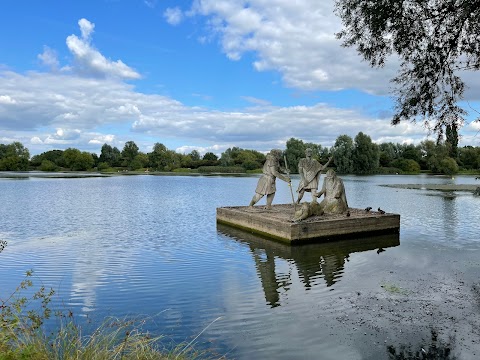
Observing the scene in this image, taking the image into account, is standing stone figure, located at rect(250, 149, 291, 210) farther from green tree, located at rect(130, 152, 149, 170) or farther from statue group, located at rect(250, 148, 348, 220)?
green tree, located at rect(130, 152, 149, 170)

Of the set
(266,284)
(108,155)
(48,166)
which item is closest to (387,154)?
(108,155)

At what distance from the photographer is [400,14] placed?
31.8ft

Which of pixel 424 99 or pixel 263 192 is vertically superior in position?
pixel 424 99

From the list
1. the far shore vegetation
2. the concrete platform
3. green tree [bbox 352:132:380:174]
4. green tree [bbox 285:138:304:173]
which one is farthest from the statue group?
green tree [bbox 352:132:380:174]

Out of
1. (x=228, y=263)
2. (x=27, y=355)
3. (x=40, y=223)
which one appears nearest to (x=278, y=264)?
(x=228, y=263)

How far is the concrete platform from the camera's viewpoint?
14211 millimetres

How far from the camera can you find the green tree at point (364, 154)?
81312 mm

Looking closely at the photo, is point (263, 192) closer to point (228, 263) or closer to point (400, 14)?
point (228, 263)

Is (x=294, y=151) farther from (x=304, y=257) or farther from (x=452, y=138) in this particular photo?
(x=452, y=138)

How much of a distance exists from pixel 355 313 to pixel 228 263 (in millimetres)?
4801

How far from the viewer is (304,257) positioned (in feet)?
40.3

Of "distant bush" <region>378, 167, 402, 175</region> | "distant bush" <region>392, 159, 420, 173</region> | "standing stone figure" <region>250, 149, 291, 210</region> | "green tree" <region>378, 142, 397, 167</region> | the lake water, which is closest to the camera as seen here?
the lake water

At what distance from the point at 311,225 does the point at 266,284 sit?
5205 millimetres

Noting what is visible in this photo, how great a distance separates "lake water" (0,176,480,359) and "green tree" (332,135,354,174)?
63.6 m
